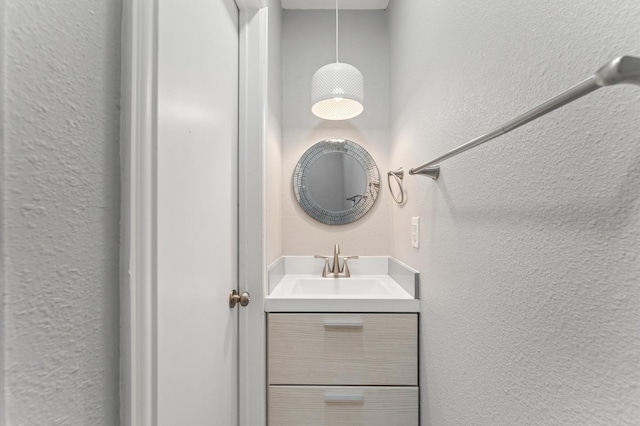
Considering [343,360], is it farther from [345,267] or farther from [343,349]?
[345,267]

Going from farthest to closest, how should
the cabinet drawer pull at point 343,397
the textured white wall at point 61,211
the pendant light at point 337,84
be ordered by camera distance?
the pendant light at point 337,84 < the cabinet drawer pull at point 343,397 < the textured white wall at point 61,211

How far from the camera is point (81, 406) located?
1.15 feet

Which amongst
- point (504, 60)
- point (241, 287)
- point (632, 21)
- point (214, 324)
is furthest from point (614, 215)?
point (241, 287)

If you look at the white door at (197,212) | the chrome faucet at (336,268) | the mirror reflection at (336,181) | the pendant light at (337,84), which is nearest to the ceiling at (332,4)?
the pendant light at (337,84)

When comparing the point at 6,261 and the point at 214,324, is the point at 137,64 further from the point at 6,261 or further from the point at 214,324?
the point at 214,324

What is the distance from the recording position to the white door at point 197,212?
1.82 ft

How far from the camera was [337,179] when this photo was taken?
1779mm

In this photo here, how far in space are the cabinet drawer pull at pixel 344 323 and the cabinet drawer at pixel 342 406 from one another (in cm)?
25

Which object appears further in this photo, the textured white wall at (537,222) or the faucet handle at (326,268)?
the faucet handle at (326,268)

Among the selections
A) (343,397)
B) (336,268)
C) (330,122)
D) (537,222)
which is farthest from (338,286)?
(537,222)

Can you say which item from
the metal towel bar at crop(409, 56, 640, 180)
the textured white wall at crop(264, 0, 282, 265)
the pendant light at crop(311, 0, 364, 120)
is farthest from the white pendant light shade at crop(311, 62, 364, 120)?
the metal towel bar at crop(409, 56, 640, 180)

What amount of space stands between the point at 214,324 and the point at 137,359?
0.48 metres

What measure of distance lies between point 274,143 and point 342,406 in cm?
121

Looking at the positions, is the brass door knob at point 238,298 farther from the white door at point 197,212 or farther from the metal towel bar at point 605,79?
the metal towel bar at point 605,79
